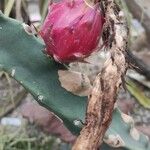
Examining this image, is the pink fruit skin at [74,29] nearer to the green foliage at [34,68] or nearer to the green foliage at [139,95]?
the green foliage at [34,68]

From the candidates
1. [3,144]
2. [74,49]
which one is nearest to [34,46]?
[74,49]

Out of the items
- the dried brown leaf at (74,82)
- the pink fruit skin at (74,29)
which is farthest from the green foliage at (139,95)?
the pink fruit skin at (74,29)

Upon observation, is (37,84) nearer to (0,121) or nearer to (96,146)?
(96,146)

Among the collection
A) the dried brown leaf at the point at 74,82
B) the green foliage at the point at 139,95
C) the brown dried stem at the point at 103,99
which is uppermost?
the brown dried stem at the point at 103,99

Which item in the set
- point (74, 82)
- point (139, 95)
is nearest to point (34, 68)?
point (74, 82)

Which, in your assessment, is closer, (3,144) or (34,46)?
(34,46)

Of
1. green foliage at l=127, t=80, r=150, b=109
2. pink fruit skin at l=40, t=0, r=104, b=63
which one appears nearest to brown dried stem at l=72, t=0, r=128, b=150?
pink fruit skin at l=40, t=0, r=104, b=63

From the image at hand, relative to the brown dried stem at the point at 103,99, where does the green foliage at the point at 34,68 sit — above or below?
below
